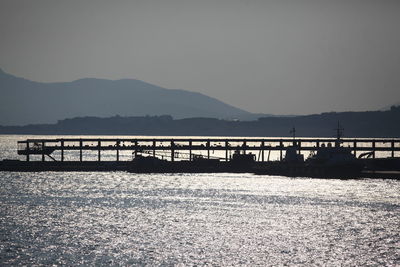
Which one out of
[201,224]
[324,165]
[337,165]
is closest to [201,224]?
[201,224]

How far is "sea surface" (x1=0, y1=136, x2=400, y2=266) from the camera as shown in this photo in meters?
58.1

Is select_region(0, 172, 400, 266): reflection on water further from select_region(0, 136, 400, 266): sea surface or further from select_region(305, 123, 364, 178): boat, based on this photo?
select_region(305, 123, 364, 178): boat

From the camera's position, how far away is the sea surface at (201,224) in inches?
2288

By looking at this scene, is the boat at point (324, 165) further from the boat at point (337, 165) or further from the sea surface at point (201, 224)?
the sea surface at point (201, 224)

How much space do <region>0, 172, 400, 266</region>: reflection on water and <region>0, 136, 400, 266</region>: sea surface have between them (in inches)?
3.4

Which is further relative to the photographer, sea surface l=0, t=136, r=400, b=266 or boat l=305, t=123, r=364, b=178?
boat l=305, t=123, r=364, b=178

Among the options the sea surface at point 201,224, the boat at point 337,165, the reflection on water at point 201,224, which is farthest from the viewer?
the boat at point 337,165

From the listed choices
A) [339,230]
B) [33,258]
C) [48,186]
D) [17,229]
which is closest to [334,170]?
[48,186]

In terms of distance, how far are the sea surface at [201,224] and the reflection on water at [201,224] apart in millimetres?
87

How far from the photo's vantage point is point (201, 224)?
7656 centimetres

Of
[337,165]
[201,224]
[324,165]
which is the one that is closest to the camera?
[201,224]

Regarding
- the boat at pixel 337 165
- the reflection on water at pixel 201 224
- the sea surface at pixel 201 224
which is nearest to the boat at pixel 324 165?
the boat at pixel 337 165

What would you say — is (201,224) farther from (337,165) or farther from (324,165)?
(324,165)

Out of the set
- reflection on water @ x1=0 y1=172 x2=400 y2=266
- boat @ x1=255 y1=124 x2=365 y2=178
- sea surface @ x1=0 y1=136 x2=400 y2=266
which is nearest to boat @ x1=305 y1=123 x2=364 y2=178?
boat @ x1=255 y1=124 x2=365 y2=178
